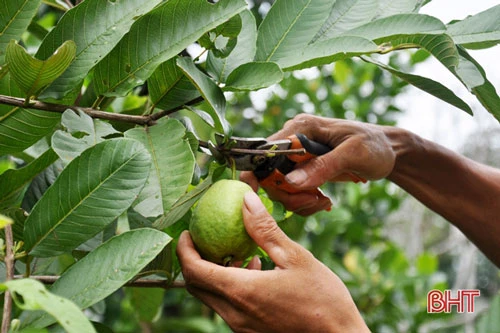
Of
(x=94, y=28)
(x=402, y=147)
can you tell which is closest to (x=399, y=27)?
(x=94, y=28)

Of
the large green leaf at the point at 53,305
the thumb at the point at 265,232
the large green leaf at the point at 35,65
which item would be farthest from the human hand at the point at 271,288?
the large green leaf at the point at 53,305

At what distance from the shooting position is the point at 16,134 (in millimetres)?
938

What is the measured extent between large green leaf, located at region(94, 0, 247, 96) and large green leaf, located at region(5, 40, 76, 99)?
89mm

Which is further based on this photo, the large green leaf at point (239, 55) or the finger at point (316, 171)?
the finger at point (316, 171)

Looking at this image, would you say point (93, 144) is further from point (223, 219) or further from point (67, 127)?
point (223, 219)

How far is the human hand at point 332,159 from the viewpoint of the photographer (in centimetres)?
129

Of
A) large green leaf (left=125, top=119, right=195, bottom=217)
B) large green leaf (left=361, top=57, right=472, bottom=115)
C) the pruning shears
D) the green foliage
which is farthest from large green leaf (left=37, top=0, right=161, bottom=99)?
large green leaf (left=361, top=57, right=472, bottom=115)

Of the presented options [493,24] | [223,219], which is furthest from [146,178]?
[493,24]

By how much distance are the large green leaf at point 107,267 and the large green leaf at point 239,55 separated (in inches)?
11.7

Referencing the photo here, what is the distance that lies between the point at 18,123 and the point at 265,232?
39 centimetres

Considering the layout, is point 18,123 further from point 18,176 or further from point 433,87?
point 433,87

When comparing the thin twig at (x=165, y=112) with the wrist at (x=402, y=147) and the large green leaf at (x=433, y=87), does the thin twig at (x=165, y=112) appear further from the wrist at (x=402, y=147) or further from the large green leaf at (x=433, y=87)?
the wrist at (x=402, y=147)

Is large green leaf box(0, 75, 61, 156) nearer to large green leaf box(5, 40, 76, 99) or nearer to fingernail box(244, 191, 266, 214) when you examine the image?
large green leaf box(5, 40, 76, 99)

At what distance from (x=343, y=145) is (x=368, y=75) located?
1941mm
